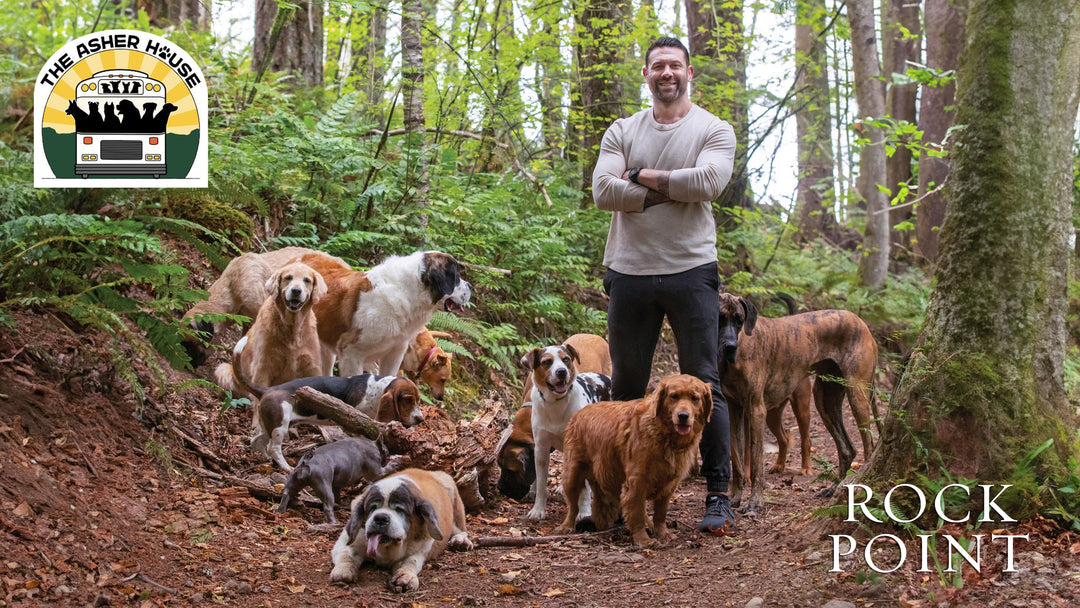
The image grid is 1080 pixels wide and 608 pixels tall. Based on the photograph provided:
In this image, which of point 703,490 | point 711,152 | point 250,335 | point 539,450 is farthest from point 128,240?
point 703,490

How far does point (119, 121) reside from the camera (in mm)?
7977

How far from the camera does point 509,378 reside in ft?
34.8

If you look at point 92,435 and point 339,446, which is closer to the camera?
point 92,435

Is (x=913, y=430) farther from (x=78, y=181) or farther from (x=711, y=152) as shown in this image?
(x=78, y=181)

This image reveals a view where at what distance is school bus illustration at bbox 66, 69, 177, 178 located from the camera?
7613 mm

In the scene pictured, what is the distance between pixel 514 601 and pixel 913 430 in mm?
2520

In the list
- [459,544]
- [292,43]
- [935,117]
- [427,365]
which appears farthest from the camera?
[935,117]

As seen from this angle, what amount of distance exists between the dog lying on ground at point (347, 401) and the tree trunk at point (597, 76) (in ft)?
22.6

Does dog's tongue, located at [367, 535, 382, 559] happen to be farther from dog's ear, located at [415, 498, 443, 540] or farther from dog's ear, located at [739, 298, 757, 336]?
dog's ear, located at [739, 298, 757, 336]

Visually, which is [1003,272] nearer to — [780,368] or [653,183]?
[653,183]

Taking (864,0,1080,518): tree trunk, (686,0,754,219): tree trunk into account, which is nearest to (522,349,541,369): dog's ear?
(864,0,1080,518): tree trunk

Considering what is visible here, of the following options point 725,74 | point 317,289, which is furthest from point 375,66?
point 317,289

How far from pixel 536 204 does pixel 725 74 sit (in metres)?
4.94

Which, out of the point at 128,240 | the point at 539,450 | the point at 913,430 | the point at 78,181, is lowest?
the point at 539,450
